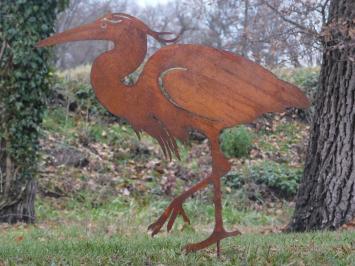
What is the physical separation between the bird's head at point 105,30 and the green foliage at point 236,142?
8.04 metres

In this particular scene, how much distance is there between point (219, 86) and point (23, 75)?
4380mm

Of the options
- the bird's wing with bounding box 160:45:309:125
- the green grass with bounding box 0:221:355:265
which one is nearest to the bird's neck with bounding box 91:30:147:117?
the bird's wing with bounding box 160:45:309:125

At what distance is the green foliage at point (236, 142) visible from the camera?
13.4m

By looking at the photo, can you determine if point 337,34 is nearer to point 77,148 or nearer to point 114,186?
point 114,186

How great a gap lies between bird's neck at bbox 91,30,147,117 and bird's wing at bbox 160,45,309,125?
32cm

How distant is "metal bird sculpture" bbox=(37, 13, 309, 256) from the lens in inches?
214

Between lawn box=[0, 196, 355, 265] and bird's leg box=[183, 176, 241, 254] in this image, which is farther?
bird's leg box=[183, 176, 241, 254]

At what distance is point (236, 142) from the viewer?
1345cm

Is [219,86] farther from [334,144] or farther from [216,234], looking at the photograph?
[334,144]

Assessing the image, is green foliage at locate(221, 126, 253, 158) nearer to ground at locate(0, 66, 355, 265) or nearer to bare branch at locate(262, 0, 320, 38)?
ground at locate(0, 66, 355, 265)

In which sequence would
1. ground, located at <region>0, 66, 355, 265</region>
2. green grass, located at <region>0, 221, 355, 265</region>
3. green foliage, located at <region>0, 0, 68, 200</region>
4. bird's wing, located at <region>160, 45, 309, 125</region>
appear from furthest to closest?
green foliage, located at <region>0, 0, 68, 200</region>
ground, located at <region>0, 66, 355, 265</region>
bird's wing, located at <region>160, 45, 309, 125</region>
green grass, located at <region>0, 221, 355, 265</region>

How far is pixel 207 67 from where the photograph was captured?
17.8ft

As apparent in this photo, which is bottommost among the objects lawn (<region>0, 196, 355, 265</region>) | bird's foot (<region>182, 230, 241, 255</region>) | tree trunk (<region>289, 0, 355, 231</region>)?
lawn (<region>0, 196, 355, 265</region>)

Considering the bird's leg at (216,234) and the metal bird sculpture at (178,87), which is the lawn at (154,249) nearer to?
the bird's leg at (216,234)
